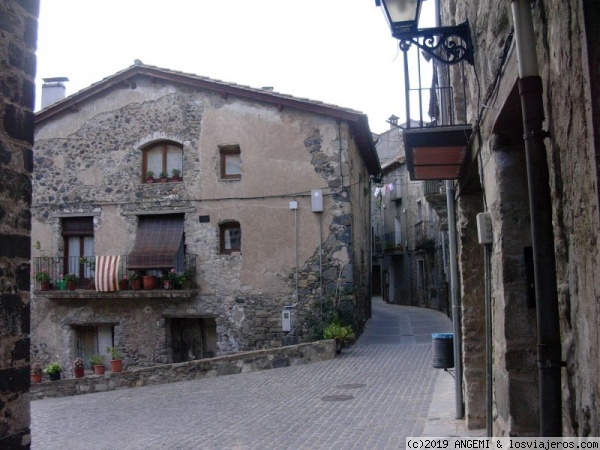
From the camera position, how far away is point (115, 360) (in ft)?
48.2

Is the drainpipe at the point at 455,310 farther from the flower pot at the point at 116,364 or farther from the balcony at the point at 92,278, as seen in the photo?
the flower pot at the point at 116,364

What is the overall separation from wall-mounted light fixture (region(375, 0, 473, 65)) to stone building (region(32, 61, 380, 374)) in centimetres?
1022

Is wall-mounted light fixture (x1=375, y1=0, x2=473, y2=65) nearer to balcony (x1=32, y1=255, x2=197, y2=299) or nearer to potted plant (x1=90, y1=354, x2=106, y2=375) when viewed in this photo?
balcony (x1=32, y1=255, x2=197, y2=299)

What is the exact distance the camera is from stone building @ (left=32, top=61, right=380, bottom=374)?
14.8 metres

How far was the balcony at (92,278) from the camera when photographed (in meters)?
15.0

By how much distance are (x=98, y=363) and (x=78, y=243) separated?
3.79 metres

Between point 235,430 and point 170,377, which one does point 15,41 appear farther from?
point 170,377

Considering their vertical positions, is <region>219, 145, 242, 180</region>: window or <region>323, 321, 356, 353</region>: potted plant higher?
<region>219, 145, 242, 180</region>: window

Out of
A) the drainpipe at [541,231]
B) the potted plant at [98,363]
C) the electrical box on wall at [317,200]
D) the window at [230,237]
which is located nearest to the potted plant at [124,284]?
the potted plant at [98,363]

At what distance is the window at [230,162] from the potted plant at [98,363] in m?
5.53

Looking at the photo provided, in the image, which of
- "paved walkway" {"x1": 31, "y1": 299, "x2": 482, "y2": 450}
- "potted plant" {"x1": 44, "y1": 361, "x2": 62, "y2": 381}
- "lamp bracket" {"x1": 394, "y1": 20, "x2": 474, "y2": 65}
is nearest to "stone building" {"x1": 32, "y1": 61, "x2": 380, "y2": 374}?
"potted plant" {"x1": 44, "y1": 361, "x2": 62, "y2": 381}

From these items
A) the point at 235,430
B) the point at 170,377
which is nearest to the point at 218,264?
the point at 170,377

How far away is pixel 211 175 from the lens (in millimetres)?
15555

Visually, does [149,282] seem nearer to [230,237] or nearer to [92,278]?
[92,278]
